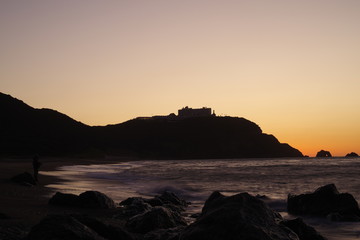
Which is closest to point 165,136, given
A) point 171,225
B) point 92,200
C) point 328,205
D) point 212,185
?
point 212,185

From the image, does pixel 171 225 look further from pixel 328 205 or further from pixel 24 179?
pixel 24 179

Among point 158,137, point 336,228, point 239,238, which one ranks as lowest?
point 336,228

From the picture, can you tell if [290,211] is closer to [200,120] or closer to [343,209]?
[343,209]

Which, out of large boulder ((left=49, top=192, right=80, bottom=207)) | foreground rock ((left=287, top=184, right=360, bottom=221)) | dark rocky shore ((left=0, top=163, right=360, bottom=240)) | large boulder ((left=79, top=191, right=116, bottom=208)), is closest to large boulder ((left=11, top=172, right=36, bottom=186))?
large boulder ((left=49, top=192, right=80, bottom=207))

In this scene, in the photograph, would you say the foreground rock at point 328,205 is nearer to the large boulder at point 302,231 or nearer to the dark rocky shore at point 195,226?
the large boulder at point 302,231

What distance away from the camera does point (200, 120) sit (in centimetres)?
19438

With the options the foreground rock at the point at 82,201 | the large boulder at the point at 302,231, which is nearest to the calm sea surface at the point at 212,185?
the large boulder at the point at 302,231

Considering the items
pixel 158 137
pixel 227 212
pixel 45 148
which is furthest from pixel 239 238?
pixel 158 137

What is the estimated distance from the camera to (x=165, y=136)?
18688cm

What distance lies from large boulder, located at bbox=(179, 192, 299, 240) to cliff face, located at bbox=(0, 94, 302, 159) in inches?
4812

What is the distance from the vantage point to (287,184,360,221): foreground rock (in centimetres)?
1228

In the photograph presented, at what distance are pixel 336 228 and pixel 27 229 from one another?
24.6 ft

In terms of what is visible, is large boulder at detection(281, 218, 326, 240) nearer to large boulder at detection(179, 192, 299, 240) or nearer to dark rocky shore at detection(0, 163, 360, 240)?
dark rocky shore at detection(0, 163, 360, 240)

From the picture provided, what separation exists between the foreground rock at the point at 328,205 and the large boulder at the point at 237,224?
6939mm
